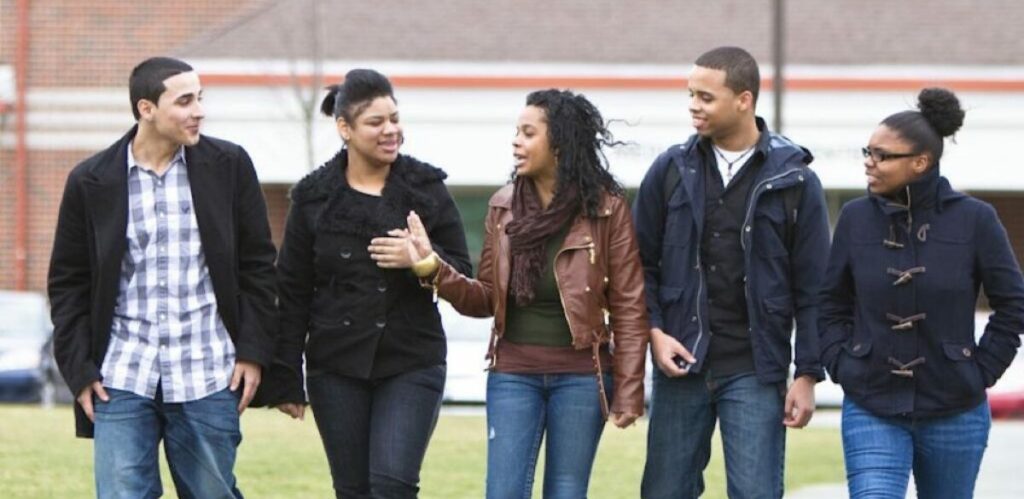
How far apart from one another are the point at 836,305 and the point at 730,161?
645 mm

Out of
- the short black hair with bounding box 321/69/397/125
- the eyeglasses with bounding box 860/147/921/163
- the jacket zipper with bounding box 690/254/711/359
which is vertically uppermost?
the short black hair with bounding box 321/69/397/125

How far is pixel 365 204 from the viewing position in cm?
686

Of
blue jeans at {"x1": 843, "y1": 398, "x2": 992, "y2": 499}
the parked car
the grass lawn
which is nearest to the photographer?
blue jeans at {"x1": 843, "y1": 398, "x2": 992, "y2": 499}

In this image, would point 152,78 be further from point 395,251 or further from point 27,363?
point 27,363

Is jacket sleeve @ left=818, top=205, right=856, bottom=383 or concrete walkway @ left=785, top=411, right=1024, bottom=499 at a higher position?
jacket sleeve @ left=818, top=205, right=856, bottom=383

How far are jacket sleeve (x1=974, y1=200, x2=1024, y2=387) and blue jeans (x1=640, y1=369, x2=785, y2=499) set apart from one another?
2.39ft

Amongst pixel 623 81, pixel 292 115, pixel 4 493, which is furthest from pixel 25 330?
pixel 4 493

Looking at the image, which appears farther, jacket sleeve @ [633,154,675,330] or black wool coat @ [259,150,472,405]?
jacket sleeve @ [633,154,675,330]

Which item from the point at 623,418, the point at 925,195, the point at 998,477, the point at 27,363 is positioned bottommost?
the point at 27,363

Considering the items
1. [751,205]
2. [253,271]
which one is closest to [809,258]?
[751,205]

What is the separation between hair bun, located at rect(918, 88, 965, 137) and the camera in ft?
21.9

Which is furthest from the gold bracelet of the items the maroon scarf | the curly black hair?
the curly black hair

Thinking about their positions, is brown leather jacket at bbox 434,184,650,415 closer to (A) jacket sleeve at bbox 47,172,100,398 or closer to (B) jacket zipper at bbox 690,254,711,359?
(B) jacket zipper at bbox 690,254,711,359

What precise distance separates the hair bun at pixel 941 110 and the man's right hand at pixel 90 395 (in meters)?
3.02
